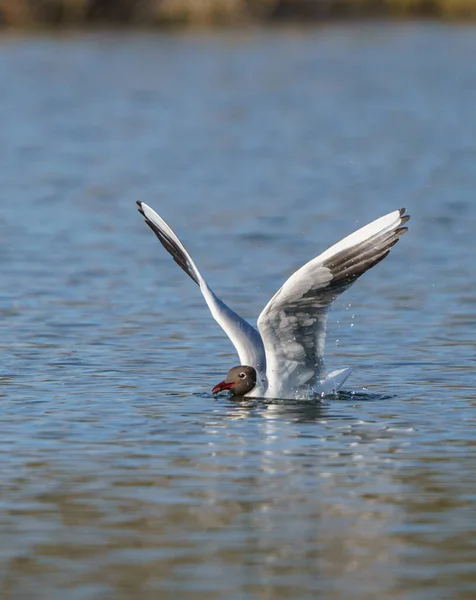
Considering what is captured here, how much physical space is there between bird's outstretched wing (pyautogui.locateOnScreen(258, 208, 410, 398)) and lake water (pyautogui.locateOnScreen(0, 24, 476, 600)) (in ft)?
0.75

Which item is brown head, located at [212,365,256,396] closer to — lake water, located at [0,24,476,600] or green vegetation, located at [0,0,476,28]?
lake water, located at [0,24,476,600]

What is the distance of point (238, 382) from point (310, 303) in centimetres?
80

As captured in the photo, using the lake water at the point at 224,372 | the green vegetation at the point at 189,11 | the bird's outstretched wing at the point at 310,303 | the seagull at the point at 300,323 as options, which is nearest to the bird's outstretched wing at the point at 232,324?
the seagull at the point at 300,323

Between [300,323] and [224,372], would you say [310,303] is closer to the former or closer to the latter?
[300,323]

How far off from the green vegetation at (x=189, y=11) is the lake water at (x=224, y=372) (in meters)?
20.4

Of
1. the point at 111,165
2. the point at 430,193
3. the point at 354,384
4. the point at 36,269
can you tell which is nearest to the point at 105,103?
the point at 111,165

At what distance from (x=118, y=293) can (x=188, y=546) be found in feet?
28.1

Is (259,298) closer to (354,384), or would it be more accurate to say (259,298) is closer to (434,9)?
(354,384)

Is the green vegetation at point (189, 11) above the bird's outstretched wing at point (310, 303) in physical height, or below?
above

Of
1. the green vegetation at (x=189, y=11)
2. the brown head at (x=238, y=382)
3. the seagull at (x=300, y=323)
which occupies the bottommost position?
Result: the brown head at (x=238, y=382)

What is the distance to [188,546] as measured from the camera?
24.4 feet

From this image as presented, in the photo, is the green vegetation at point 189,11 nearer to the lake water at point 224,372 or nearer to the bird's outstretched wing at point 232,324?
the lake water at point 224,372

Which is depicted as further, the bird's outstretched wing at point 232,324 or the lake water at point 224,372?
→ the bird's outstretched wing at point 232,324

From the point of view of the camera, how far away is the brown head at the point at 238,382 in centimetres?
1105
